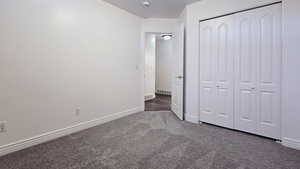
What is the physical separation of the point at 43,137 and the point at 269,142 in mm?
3323

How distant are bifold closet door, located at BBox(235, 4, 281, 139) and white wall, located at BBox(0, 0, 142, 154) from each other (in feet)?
7.90

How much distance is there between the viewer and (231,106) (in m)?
2.91

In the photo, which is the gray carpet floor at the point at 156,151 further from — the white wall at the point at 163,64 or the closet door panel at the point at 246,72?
the white wall at the point at 163,64

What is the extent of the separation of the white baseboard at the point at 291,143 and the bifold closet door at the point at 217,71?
74 cm

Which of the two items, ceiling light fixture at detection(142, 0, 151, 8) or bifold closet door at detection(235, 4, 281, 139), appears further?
ceiling light fixture at detection(142, 0, 151, 8)

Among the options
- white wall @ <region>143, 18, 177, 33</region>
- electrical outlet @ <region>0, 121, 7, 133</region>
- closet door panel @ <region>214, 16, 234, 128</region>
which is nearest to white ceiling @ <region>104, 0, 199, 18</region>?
white wall @ <region>143, 18, 177, 33</region>

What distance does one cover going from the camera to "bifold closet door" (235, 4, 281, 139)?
2.44 meters

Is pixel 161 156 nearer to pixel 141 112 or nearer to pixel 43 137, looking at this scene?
pixel 43 137

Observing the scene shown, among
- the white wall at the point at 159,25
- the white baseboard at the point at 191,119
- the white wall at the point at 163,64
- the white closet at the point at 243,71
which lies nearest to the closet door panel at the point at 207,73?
the white closet at the point at 243,71

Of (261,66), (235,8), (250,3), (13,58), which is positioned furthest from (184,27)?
(13,58)

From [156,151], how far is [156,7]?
2922 millimetres

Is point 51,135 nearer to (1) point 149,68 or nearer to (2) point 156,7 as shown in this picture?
(2) point 156,7

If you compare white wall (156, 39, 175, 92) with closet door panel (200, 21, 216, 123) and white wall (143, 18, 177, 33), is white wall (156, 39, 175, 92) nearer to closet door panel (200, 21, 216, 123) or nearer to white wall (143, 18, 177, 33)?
white wall (143, 18, 177, 33)

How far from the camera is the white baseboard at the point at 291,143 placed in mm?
2214
